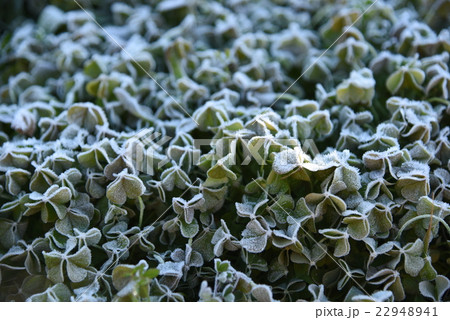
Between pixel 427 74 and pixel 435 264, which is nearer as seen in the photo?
pixel 435 264

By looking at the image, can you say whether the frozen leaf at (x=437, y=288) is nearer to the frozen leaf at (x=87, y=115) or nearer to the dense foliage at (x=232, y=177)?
the dense foliage at (x=232, y=177)

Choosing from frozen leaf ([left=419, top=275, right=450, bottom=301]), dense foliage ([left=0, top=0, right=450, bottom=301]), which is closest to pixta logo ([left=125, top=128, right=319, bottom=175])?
dense foliage ([left=0, top=0, right=450, bottom=301])

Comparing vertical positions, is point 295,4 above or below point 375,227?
above

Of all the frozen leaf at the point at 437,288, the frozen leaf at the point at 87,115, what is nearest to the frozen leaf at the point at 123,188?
the frozen leaf at the point at 87,115

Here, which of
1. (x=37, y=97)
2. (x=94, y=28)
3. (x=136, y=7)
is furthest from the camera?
(x=136, y=7)

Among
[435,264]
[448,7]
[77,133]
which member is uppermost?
[448,7]

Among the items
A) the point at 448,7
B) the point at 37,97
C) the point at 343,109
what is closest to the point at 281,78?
the point at 343,109

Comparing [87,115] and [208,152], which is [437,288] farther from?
[87,115]

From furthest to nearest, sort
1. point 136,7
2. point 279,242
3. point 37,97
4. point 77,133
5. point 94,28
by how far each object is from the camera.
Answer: point 136,7 < point 94,28 < point 37,97 < point 77,133 < point 279,242

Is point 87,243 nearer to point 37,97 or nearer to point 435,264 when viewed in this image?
point 37,97
